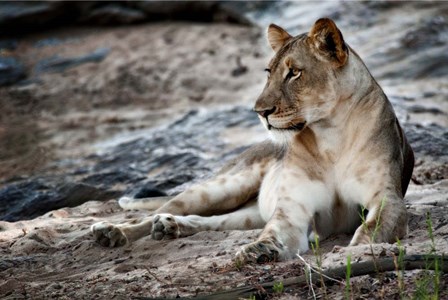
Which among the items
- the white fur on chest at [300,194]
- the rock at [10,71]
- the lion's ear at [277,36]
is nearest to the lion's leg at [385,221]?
the white fur on chest at [300,194]

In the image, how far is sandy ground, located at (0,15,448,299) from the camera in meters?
4.54

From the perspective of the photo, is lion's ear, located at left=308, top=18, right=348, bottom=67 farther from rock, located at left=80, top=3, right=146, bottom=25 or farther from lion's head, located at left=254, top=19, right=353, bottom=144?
rock, located at left=80, top=3, right=146, bottom=25

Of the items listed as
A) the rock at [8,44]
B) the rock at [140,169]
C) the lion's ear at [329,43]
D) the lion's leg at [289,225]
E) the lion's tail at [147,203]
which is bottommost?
the rock at [8,44]

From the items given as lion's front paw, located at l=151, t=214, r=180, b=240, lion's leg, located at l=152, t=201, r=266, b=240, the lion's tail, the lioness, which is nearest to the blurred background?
the lion's tail

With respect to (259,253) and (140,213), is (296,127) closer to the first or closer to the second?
(259,253)

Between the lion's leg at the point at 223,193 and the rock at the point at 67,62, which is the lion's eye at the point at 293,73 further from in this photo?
the rock at the point at 67,62

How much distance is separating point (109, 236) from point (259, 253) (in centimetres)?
132

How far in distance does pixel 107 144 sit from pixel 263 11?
476 centimetres

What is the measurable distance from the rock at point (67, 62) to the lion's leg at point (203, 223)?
875 centimetres

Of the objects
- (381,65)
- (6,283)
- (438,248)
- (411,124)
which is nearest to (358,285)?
(438,248)

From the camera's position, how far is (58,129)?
1228 centimetres

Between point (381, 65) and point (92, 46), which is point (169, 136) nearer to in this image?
point (381, 65)

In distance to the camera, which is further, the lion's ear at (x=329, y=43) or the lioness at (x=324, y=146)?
the lion's ear at (x=329, y=43)

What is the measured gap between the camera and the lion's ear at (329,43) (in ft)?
17.7
